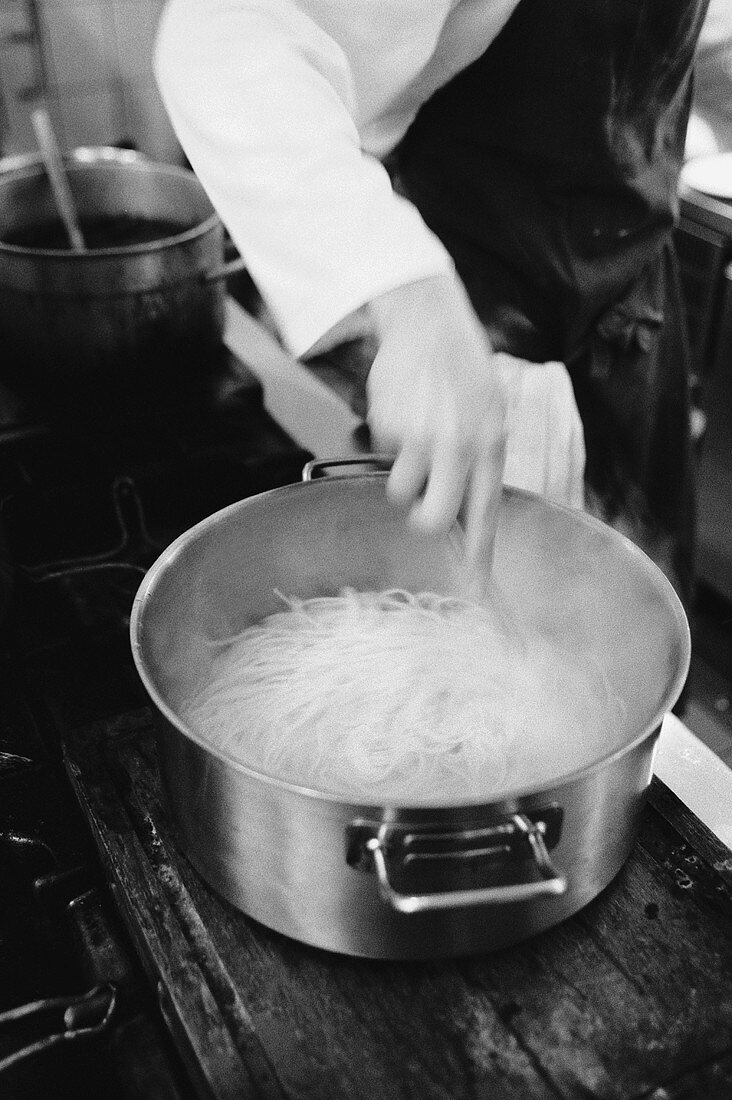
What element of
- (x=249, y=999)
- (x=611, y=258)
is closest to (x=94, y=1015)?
(x=249, y=999)

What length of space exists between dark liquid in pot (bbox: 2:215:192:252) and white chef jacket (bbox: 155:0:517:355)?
541 millimetres

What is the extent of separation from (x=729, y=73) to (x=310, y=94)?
3.20ft

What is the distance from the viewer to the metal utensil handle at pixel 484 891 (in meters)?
0.58

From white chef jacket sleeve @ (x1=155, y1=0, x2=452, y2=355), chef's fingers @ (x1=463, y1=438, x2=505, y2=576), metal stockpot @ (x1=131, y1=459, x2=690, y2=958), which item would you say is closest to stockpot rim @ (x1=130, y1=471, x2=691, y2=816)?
metal stockpot @ (x1=131, y1=459, x2=690, y2=958)

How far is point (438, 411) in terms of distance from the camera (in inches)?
28.5

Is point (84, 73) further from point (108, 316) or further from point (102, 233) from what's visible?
point (108, 316)

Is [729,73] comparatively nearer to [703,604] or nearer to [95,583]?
[95,583]

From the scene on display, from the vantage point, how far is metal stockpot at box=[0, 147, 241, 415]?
46.0 inches

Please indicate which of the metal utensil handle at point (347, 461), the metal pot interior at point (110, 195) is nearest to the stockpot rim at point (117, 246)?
the metal pot interior at point (110, 195)

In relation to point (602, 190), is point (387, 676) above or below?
below

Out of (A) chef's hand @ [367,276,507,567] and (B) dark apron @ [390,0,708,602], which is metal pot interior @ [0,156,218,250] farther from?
(A) chef's hand @ [367,276,507,567]

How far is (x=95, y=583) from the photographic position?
1.09 meters

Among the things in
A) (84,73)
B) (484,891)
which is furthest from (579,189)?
(84,73)

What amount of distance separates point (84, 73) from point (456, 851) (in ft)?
10.4
